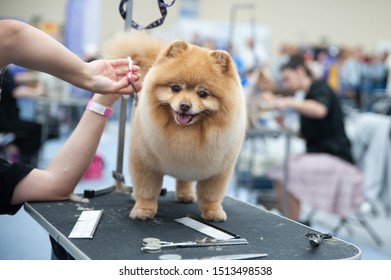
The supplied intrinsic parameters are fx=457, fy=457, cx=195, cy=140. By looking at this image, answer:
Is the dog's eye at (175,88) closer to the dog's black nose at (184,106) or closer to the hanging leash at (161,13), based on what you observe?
the dog's black nose at (184,106)

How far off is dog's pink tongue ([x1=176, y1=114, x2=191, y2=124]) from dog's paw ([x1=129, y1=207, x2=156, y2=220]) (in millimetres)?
295

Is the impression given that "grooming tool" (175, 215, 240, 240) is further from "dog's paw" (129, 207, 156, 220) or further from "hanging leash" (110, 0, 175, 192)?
"hanging leash" (110, 0, 175, 192)

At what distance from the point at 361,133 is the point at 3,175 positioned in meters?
2.39

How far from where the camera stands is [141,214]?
1.29 metres

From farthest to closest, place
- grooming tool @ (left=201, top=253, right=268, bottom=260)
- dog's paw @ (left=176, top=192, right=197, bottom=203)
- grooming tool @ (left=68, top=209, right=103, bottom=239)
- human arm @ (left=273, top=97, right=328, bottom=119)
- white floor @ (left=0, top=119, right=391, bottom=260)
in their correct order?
human arm @ (left=273, top=97, right=328, bottom=119)
white floor @ (left=0, top=119, right=391, bottom=260)
dog's paw @ (left=176, top=192, right=197, bottom=203)
grooming tool @ (left=68, top=209, right=103, bottom=239)
grooming tool @ (left=201, top=253, right=268, bottom=260)

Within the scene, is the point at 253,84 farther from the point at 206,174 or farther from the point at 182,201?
the point at 206,174

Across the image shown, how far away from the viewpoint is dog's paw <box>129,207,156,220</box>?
1292mm

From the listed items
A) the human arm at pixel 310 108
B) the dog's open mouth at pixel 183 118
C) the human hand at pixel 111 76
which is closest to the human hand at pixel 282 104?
the human arm at pixel 310 108

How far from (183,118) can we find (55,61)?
368 millimetres

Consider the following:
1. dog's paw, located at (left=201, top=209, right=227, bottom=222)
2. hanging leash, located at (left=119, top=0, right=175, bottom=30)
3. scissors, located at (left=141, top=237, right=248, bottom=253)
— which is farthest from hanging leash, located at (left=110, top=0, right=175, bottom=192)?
scissors, located at (left=141, top=237, right=248, bottom=253)

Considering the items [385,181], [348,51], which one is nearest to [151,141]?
[385,181]

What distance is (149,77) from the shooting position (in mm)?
1242

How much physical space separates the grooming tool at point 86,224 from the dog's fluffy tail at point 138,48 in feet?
1.49

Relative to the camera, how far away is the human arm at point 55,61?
3.69ft
